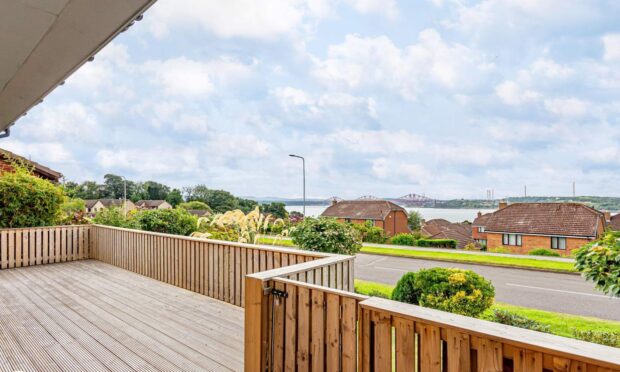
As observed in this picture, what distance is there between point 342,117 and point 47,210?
89.2ft

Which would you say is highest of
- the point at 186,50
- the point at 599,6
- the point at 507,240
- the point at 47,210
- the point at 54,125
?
the point at 599,6

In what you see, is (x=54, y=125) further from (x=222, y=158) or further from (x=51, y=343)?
(x=222, y=158)

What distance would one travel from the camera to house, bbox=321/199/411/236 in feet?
103

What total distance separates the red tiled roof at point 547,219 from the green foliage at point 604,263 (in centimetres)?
2039

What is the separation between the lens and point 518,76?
65.2 feet

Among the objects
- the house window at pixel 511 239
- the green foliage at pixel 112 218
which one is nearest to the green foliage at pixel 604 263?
the green foliage at pixel 112 218

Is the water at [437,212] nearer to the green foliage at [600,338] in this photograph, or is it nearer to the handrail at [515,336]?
the green foliage at [600,338]

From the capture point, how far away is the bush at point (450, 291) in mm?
5309

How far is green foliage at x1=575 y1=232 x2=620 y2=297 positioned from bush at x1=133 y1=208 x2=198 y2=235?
713 cm

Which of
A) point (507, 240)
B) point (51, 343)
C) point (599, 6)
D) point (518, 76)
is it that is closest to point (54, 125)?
point (51, 343)

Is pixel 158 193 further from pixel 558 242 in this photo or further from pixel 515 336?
pixel 515 336

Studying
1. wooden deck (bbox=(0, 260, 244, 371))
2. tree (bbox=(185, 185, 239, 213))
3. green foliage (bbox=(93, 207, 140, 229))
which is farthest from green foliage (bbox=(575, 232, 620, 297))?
tree (bbox=(185, 185, 239, 213))

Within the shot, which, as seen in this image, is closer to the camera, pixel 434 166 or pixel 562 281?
pixel 562 281

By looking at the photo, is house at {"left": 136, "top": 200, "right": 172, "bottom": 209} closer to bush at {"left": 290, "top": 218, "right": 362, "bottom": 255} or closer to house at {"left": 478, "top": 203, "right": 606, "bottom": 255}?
bush at {"left": 290, "top": 218, "right": 362, "bottom": 255}
